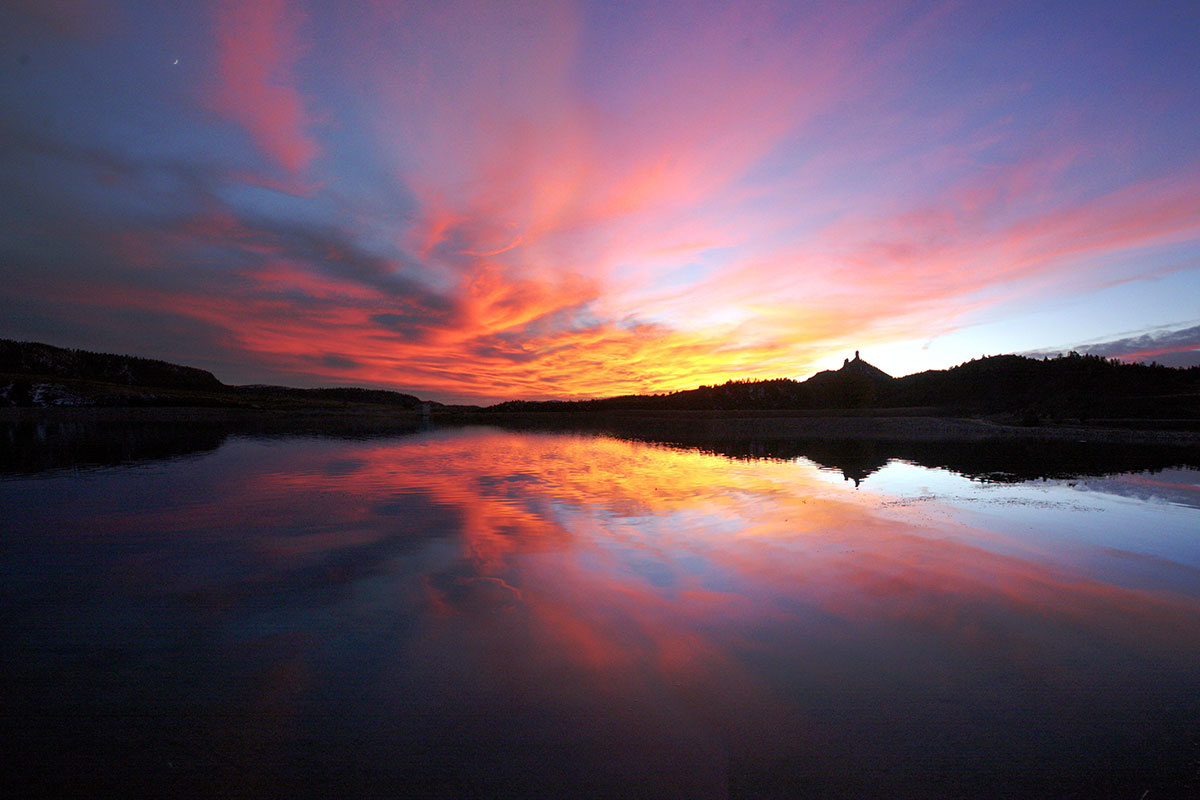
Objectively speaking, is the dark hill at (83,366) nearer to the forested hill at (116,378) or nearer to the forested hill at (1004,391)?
the forested hill at (116,378)

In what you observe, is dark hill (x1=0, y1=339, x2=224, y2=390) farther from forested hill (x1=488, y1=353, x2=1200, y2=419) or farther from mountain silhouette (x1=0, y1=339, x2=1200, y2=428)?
forested hill (x1=488, y1=353, x2=1200, y2=419)

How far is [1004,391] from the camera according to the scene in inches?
4227

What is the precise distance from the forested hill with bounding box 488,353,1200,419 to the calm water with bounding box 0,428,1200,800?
60642 millimetres

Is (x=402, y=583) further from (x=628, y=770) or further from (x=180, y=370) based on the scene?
(x=180, y=370)

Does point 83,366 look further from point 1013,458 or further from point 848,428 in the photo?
point 1013,458

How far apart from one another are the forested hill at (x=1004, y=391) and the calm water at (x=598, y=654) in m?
60.6

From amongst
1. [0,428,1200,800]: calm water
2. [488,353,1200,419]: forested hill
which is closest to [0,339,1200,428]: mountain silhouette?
[488,353,1200,419]: forested hill

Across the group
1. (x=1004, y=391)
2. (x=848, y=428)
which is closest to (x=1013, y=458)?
(x=848, y=428)

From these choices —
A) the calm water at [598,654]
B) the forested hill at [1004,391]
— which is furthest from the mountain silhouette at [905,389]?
the calm water at [598,654]

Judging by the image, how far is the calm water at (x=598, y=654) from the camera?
4543 millimetres

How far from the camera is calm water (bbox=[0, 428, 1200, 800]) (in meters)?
4.54

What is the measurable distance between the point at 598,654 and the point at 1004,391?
443 ft

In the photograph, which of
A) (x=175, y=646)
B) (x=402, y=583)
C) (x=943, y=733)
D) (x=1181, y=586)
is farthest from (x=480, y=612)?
(x=1181, y=586)

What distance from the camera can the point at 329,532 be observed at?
12.9 metres
